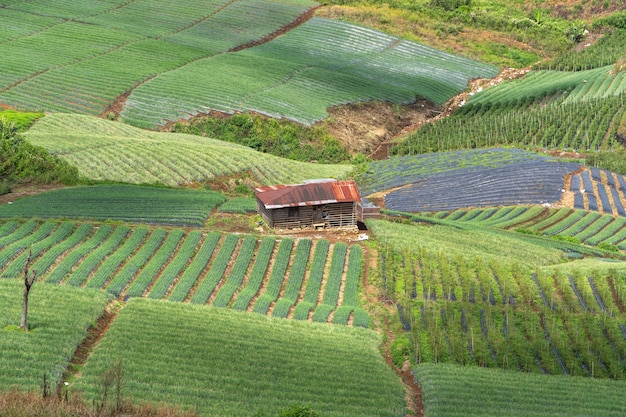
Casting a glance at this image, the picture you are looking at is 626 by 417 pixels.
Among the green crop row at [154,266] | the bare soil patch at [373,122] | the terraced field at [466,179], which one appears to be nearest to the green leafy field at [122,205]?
the green crop row at [154,266]

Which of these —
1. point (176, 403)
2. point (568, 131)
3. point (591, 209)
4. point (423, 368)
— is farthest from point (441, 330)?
point (568, 131)

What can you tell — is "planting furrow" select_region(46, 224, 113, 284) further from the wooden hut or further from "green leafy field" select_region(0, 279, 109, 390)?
the wooden hut

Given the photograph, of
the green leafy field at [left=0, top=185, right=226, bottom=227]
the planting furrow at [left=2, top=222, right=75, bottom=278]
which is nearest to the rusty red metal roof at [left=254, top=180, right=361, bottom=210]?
the green leafy field at [left=0, top=185, right=226, bottom=227]

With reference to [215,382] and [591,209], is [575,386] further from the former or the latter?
[591,209]

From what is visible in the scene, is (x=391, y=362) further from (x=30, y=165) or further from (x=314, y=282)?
(x=30, y=165)

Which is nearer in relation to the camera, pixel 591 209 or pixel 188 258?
pixel 188 258

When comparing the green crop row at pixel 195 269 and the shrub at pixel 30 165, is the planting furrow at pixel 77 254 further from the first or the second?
the shrub at pixel 30 165

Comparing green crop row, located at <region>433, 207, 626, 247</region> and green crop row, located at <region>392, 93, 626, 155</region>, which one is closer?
green crop row, located at <region>433, 207, 626, 247</region>
